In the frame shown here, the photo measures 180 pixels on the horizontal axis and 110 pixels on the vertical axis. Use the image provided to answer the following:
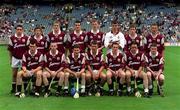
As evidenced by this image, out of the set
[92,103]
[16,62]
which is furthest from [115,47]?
[16,62]

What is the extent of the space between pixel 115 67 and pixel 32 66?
214 cm

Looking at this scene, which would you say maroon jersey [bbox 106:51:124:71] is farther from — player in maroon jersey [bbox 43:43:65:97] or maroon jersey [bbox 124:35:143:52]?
player in maroon jersey [bbox 43:43:65:97]

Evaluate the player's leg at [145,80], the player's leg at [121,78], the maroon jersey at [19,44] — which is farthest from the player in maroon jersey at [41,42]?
the player's leg at [145,80]

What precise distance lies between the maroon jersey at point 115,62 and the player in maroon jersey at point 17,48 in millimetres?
2231

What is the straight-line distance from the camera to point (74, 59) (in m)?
12.5

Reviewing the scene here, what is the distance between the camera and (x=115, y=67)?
12.5 meters

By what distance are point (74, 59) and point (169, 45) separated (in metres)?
28.7

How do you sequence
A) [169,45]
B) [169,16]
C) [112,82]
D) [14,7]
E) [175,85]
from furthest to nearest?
[14,7] < [169,16] < [169,45] < [175,85] < [112,82]

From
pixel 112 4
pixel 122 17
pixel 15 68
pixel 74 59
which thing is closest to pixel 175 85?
pixel 74 59

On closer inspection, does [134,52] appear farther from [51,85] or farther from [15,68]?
[15,68]

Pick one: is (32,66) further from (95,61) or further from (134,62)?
(134,62)

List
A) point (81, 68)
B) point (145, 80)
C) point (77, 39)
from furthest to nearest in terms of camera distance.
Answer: point (77, 39), point (81, 68), point (145, 80)

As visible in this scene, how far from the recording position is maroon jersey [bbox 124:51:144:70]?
41.2 ft

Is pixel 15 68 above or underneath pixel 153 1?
underneath
